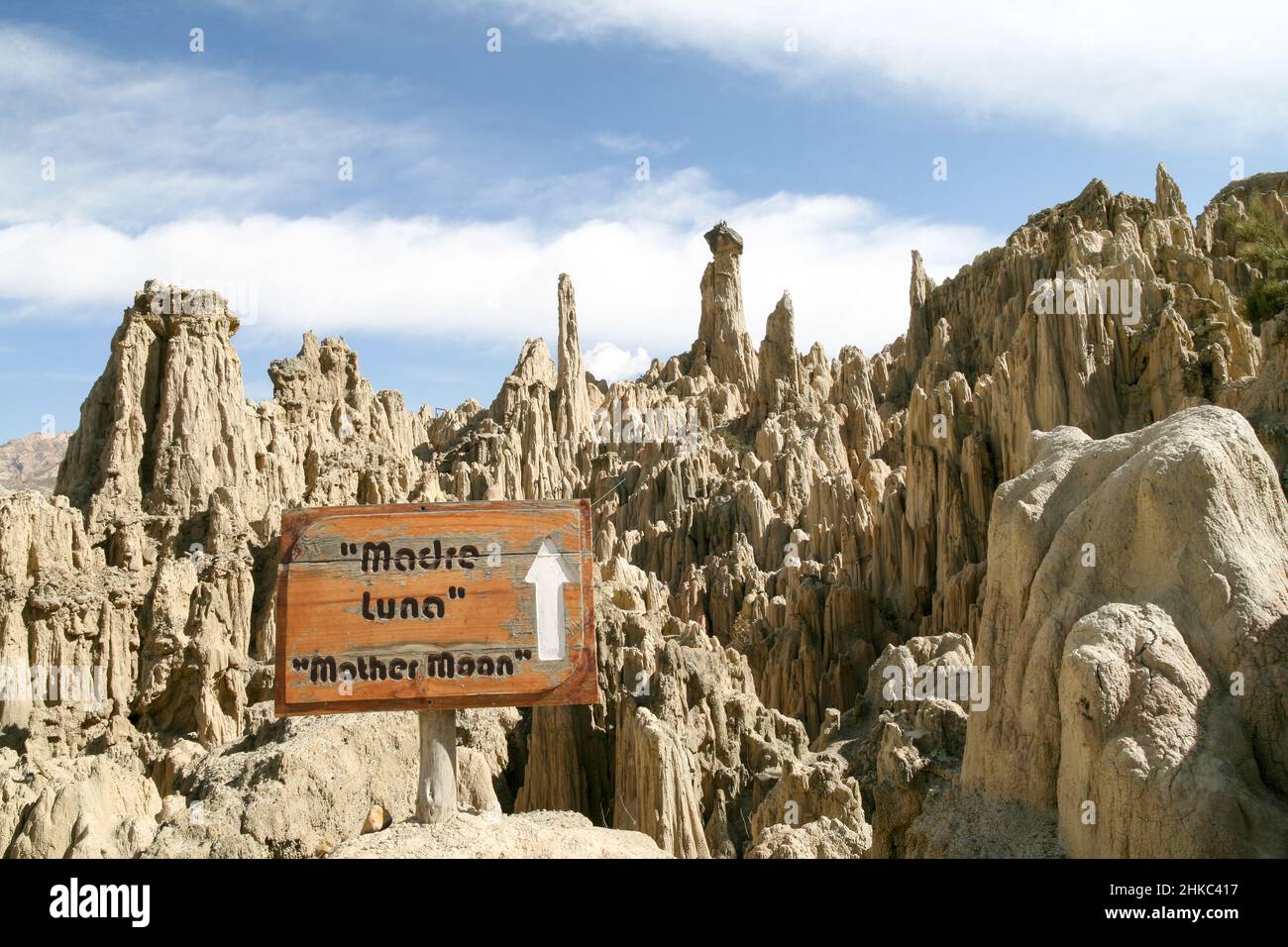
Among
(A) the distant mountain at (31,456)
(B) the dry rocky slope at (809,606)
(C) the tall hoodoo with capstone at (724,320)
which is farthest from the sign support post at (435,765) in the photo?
(A) the distant mountain at (31,456)

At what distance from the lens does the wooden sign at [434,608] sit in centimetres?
619

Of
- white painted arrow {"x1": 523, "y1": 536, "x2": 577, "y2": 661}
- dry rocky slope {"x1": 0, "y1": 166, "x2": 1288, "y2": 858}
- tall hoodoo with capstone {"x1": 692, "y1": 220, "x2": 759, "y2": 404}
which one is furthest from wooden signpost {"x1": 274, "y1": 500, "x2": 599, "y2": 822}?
tall hoodoo with capstone {"x1": 692, "y1": 220, "x2": 759, "y2": 404}

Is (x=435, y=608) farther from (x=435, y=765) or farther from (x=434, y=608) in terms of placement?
(x=435, y=765)

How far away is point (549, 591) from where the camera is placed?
632 centimetres

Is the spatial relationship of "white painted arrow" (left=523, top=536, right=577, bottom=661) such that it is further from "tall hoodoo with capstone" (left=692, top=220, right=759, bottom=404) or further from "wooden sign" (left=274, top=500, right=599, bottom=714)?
"tall hoodoo with capstone" (left=692, top=220, right=759, bottom=404)

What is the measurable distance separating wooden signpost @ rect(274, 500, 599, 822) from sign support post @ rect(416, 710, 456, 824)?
0.22 m

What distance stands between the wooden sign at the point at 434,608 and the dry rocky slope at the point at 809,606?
0.98m

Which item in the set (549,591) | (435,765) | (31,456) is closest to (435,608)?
(549,591)

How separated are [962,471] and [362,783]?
25427mm

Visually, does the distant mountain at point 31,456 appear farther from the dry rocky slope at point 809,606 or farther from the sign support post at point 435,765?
the sign support post at point 435,765

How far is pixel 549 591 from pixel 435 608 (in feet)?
2.14

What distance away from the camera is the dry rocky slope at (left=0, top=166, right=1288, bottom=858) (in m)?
6.87

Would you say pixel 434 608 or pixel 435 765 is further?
pixel 435 765
